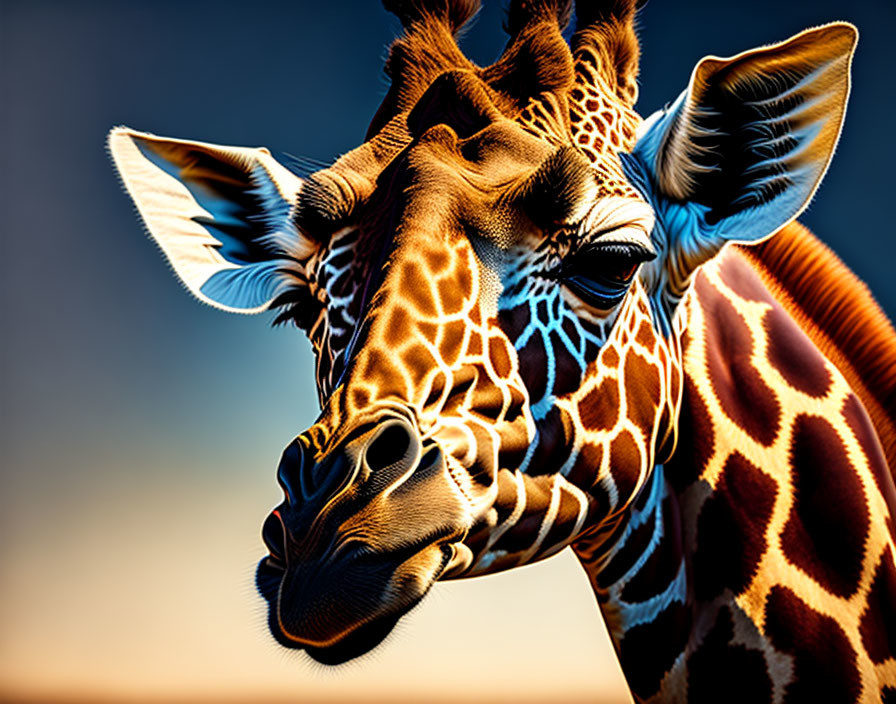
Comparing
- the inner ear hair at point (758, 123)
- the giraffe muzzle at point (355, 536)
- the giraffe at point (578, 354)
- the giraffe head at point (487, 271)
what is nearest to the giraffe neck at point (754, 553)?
the giraffe at point (578, 354)

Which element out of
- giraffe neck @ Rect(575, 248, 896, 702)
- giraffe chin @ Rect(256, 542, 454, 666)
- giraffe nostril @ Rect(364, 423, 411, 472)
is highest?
giraffe nostril @ Rect(364, 423, 411, 472)

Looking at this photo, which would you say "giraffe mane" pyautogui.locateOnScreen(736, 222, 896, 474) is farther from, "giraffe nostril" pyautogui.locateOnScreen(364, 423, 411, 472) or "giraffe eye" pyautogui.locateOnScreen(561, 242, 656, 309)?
"giraffe nostril" pyautogui.locateOnScreen(364, 423, 411, 472)

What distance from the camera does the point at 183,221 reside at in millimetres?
4004

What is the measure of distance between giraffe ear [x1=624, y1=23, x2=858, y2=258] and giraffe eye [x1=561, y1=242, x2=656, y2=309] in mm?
447

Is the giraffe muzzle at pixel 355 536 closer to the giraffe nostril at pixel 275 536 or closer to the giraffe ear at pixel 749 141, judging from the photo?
the giraffe nostril at pixel 275 536

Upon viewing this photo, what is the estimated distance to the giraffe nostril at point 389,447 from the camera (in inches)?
93.7

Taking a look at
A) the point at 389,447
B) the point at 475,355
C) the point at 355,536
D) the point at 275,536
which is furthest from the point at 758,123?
the point at 275,536

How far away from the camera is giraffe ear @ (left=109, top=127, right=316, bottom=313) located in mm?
3822

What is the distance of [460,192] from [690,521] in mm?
1594

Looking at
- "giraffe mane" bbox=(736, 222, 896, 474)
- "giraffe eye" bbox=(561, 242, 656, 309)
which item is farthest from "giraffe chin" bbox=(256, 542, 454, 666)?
"giraffe mane" bbox=(736, 222, 896, 474)

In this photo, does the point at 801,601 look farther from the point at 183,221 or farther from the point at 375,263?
the point at 183,221

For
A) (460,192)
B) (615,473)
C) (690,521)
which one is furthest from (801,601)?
(460,192)

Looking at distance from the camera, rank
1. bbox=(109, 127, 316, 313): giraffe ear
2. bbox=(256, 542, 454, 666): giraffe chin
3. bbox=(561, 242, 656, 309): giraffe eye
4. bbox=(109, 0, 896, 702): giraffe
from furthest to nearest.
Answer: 1. bbox=(109, 127, 316, 313): giraffe ear
2. bbox=(561, 242, 656, 309): giraffe eye
3. bbox=(109, 0, 896, 702): giraffe
4. bbox=(256, 542, 454, 666): giraffe chin

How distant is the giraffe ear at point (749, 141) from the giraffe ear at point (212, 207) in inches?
63.7
